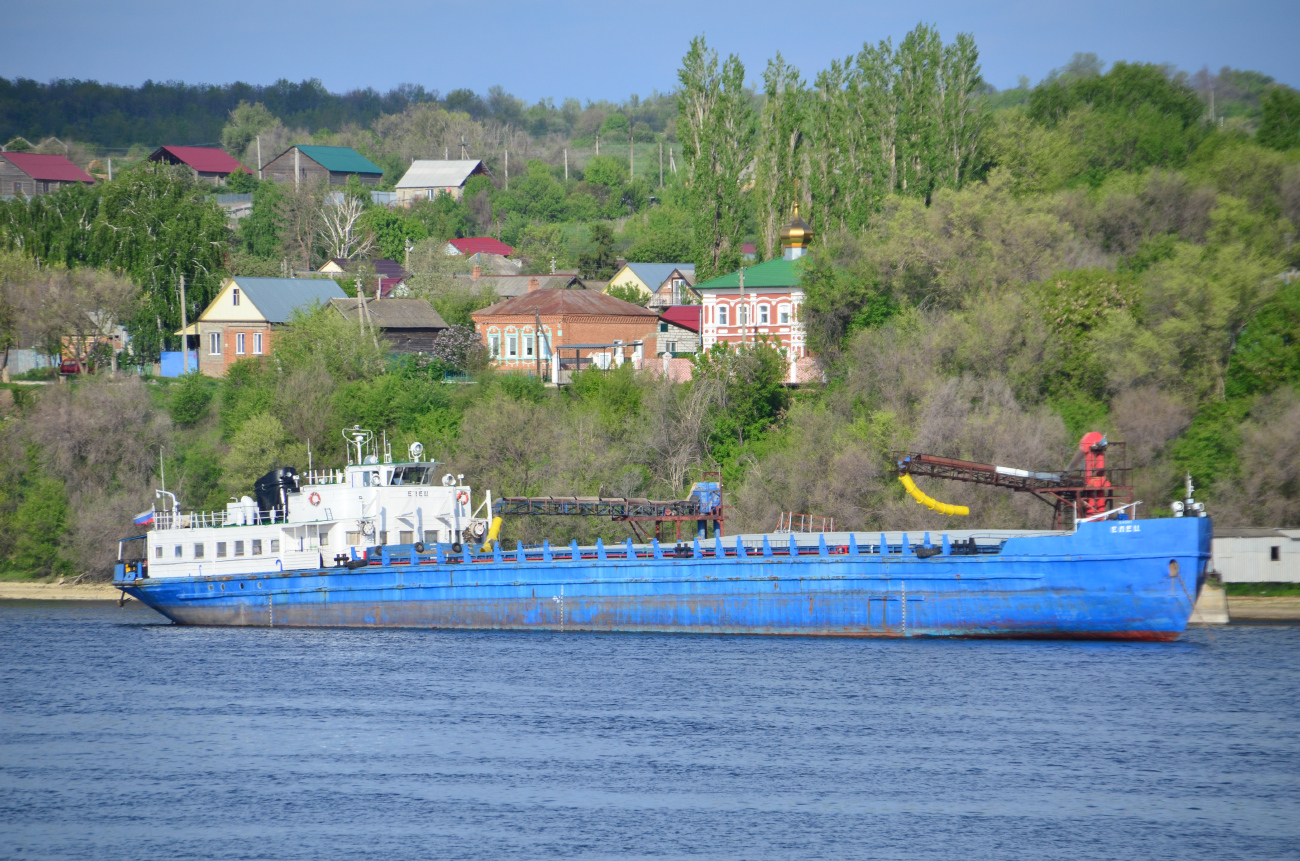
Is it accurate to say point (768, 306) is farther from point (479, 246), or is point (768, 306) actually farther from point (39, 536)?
point (479, 246)

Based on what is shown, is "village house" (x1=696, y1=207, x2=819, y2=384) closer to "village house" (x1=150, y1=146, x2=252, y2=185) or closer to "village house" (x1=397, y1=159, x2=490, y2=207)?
"village house" (x1=397, y1=159, x2=490, y2=207)

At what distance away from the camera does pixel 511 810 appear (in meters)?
24.7

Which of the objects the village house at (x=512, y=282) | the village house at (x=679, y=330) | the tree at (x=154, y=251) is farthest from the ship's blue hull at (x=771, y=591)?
the village house at (x=512, y=282)

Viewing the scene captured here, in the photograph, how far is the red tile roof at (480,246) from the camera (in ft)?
430

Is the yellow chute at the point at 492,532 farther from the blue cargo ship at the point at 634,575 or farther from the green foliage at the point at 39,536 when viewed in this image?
the green foliage at the point at 39,536

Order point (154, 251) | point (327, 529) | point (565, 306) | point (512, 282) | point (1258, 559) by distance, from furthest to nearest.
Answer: point (512, 282) < point (154, 251) < point (565, 306) < point (327, 529) < point (1258, 559)

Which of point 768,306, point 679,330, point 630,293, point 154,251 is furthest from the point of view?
point 630,293

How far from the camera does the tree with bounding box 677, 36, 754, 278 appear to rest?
7638 cm

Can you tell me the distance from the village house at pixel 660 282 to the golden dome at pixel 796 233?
1996 centimetres

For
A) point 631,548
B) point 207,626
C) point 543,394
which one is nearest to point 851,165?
point 543,394

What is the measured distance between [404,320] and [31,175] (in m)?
71.2

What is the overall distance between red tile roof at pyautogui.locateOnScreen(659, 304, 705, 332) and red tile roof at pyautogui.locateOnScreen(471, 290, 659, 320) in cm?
136

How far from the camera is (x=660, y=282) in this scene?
322 ft

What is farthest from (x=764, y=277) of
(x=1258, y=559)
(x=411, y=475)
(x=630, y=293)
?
(x=1258, y=559)
